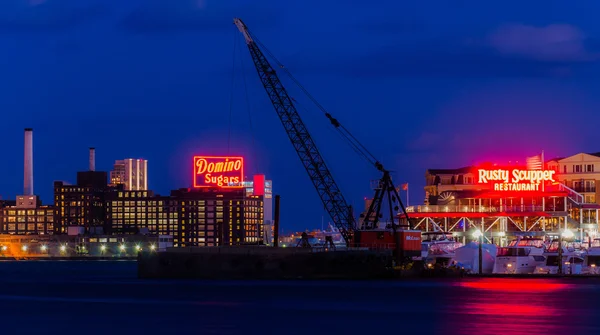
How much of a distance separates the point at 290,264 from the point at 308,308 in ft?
171


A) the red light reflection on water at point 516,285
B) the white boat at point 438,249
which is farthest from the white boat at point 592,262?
the white boat at point 438,249

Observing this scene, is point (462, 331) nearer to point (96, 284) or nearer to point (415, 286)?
point (415, 286)

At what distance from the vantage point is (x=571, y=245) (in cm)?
17162

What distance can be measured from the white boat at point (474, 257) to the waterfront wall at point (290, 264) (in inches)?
574

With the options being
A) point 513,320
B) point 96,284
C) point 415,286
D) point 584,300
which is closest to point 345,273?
point 415,286

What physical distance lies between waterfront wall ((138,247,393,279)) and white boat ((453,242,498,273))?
14589 mm

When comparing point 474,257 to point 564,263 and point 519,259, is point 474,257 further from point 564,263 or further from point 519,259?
point 564,263

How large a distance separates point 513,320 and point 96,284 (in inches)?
3163

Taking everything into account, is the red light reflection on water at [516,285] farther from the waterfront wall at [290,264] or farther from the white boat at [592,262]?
the waterfront wall at [290,264]

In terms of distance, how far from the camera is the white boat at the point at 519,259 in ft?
495

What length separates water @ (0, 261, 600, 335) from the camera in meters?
77.8

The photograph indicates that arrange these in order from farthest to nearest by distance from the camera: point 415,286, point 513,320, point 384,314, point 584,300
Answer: point 415,286 < point 584,300 < point 384,314 < point 513,320

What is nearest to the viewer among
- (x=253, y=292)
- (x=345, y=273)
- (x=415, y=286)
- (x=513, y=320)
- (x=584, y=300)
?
(x=513, y=320)

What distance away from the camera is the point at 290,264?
148000 millimetres
